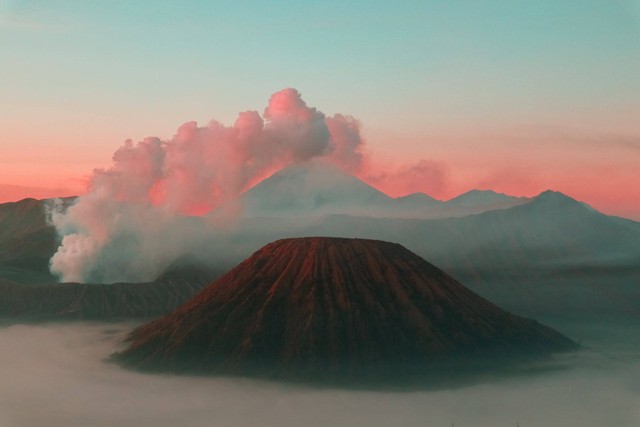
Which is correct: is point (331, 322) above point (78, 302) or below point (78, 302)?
above

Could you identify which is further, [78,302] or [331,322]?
[78,302]

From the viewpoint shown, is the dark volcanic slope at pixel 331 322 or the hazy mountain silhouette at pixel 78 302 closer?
the dark volcanic slope at pixel 331 322

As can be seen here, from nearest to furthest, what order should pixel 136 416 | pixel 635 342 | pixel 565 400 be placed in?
pixel 136 416, pixel 565 400, pixel 635 342

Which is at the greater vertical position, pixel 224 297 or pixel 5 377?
pixel 224 297

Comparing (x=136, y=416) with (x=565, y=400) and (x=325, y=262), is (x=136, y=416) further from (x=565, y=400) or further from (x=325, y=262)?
(x=565, y=400)

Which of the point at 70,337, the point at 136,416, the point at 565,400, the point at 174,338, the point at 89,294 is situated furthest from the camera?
the point at 89,294

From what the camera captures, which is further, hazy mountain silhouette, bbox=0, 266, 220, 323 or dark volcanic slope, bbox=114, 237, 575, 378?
hazy mountain silhouette, bbox=0, 266, 220, 323

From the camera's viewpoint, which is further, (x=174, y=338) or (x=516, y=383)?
(x=174, y=338)

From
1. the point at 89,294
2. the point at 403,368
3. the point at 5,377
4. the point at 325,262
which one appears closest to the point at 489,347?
the point at 403,368
